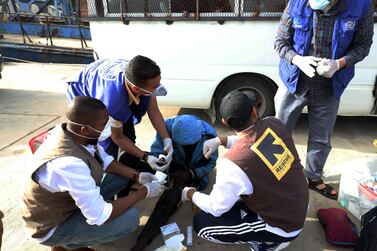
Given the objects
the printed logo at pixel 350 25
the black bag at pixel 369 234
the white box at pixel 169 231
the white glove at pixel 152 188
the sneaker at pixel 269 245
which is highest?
the printed logo at pixel 350 25

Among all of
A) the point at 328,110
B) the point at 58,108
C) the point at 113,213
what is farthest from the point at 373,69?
the point at 58,108

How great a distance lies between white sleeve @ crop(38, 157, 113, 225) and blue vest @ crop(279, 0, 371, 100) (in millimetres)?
1588

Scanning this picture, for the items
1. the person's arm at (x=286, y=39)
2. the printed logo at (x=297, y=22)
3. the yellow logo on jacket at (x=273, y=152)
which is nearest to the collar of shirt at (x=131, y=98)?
the yellow logo on jacket at (x=273, y=152)

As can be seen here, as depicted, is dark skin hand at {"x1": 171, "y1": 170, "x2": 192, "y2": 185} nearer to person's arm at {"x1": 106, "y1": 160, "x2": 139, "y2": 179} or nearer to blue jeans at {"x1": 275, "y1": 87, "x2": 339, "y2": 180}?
person's arm at {"x1": 106, "y1": 160, "x2": 139, "y2": 179}

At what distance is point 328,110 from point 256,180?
115cm

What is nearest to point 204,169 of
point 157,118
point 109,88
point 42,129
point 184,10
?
point 157,118

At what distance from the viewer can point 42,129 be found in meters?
4.01

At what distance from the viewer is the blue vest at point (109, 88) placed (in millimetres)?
2105

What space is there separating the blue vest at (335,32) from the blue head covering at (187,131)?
0.80 m

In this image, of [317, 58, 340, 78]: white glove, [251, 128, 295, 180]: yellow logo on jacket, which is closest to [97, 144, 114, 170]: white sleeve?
[251, 128, 295, 180]: yellow logo on jacket

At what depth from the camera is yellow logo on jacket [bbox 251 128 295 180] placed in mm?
1513

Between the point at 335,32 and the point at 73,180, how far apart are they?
186 centimetres

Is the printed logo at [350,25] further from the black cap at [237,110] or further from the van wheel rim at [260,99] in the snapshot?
the van wheel rim at [260,99]

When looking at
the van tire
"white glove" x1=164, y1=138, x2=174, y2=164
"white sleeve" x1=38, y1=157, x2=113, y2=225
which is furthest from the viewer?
the van tire
